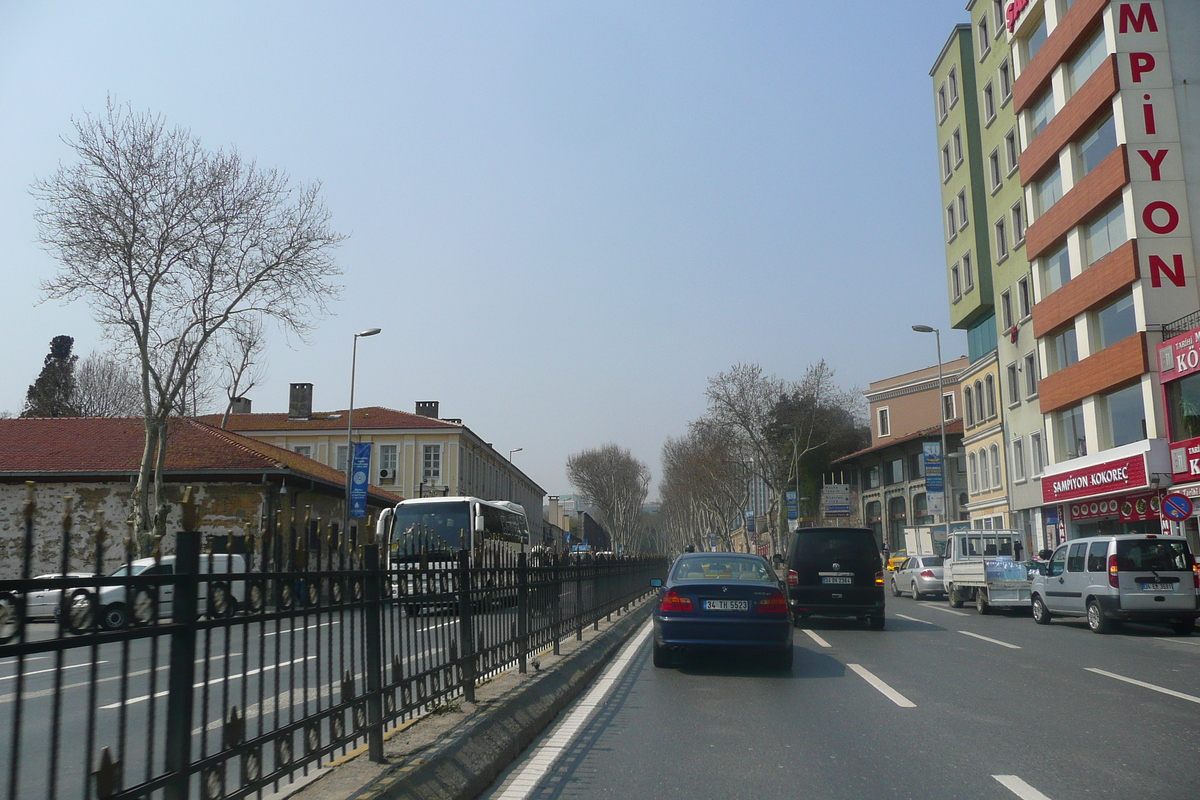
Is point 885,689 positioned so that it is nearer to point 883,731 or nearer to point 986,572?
point 883,731

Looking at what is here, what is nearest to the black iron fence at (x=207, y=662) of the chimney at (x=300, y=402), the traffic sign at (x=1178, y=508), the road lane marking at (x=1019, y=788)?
the road lane marking at (x=1019, y=788)

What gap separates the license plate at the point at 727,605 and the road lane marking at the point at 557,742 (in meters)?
1.41

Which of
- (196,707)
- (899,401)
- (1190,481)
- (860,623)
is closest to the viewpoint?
→ (196,707)

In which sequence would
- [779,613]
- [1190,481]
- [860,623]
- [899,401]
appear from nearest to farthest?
[779,613] → [860,623] → [1190,481] → [899,401]

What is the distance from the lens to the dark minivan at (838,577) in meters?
17.6

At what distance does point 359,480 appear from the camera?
33719 millimetres

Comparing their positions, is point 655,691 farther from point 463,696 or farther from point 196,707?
point 196,707

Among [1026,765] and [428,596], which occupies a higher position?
[428,596]

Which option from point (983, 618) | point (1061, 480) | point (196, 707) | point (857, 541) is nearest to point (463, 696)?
point (196, 707)

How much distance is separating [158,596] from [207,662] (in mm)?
518

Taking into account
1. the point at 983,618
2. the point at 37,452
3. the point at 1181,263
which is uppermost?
the point at 1181,263

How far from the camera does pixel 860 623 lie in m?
19.7


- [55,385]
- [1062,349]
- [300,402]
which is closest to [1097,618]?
[1062,349]

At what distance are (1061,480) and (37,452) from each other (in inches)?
1496
